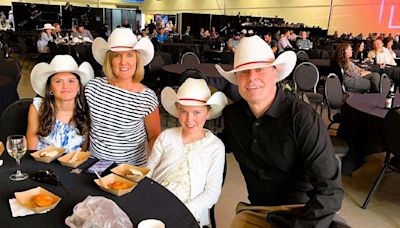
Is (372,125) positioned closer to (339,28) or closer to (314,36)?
(314,36)

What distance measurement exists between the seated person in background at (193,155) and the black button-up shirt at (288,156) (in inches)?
4.6

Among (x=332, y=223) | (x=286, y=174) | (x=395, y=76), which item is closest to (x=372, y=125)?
(x=286, y=174)

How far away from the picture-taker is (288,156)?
1760mm

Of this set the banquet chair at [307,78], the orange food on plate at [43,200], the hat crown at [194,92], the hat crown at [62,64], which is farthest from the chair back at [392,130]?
the banquet chair at [307,78]

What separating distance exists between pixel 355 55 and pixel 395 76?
72.9 inches

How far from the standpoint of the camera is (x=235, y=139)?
1959 millimetres

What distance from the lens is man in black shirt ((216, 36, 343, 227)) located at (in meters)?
1.61

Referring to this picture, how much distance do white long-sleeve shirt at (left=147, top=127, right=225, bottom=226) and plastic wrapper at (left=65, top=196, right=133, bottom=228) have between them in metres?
0.68

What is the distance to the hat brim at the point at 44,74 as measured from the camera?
2209 mm

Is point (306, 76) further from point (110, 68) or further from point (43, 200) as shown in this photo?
point (43, 200)

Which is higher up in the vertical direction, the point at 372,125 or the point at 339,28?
the point at 339,28

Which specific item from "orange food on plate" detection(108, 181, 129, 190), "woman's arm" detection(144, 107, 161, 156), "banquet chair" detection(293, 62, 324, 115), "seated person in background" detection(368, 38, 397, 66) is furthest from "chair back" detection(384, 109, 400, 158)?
"seated person in background" detection(368, 38, 397, 66)

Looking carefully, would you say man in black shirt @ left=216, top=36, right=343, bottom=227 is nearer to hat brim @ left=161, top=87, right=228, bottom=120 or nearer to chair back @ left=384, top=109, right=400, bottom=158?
hat brim @ left=161, top=87, right=228, bottom=120

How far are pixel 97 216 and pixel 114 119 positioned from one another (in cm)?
118
